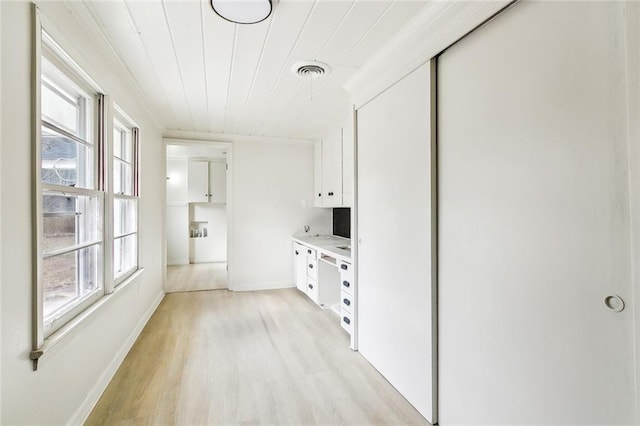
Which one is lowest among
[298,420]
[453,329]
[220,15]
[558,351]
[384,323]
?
[298,420]

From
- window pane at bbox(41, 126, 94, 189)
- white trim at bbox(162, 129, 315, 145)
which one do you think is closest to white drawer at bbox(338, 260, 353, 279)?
window pane at bbox(41, 126, 94, 189)

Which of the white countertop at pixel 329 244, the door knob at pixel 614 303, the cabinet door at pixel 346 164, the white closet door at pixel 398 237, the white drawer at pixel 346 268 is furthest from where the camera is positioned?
the cabinet door at pixel 346 164

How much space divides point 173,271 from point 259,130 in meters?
3.54

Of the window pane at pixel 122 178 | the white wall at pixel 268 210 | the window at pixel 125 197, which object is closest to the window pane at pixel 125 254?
the window at pixel 125 197

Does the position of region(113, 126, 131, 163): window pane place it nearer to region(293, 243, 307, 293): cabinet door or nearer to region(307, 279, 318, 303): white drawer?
region(293, 243, 307, 293): cabinet door

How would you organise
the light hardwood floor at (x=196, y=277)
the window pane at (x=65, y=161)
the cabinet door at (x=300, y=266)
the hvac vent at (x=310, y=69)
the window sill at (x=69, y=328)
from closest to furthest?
the window sill at (x=69, y=328)
the window pane at (x=65, y=161)
the hvac vent at (x=310, y=69)
the cabinet door at (x=300, y=266)
the light hardwood floor at (x=196, y=277)

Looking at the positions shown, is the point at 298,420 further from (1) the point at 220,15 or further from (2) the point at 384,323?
(1) the point at 220,15

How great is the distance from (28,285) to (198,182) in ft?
18.6

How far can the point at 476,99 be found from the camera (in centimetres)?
147

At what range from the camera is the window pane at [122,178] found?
2.61 m

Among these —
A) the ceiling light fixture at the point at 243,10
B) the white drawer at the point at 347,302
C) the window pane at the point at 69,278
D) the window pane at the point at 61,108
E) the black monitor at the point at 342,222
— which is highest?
the ceiling light fixture at the point at 243,10

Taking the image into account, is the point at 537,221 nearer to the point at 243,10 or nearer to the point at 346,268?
the point at 243,10

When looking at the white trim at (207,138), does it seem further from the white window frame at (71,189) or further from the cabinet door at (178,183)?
the cabinet door at (178,183)

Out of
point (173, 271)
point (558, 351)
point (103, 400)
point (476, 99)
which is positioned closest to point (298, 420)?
point (103, 400)
